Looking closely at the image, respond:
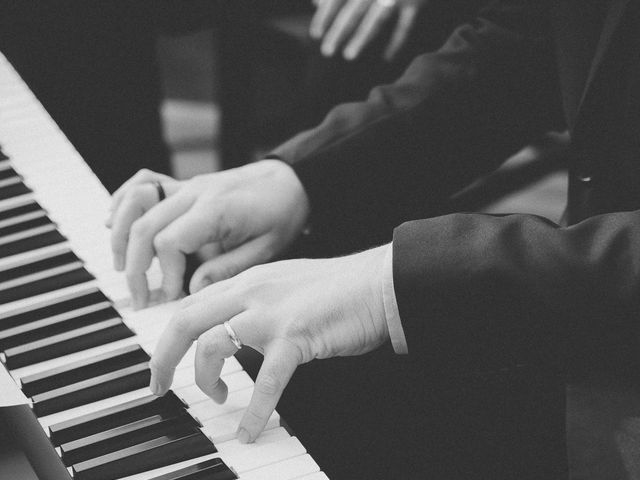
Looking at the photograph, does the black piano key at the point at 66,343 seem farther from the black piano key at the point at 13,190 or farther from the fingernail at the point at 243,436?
the black piano key at the point at 13,190

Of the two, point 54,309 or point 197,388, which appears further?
point 54,309

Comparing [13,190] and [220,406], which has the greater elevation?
[13,190]

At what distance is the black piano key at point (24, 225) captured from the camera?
1.17 meters

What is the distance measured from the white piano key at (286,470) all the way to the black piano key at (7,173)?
2.18 feet

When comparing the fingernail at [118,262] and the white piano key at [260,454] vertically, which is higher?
the fingernail at [118,262]

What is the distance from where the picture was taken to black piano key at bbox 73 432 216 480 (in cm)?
80

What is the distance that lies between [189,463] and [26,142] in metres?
0.69

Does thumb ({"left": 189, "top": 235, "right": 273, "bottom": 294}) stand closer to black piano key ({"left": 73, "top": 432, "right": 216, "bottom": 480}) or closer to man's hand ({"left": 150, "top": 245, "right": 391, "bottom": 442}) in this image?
man's hand ({"left": 150, "top": 245, "right": 391, "bottom": 442})

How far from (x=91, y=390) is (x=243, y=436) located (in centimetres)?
17

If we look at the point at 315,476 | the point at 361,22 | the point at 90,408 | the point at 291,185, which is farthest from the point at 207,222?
the point at 361,22

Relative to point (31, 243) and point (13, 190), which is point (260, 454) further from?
point (13, 190)

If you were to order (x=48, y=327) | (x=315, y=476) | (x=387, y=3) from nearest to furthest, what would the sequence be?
(x=315, y=476) → (x=48, y=327) → (x=387, y=3)

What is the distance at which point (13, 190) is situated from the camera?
1.24 metres

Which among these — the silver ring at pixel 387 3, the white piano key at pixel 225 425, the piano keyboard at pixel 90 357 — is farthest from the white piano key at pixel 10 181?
the silver ring at pixel 387 3
